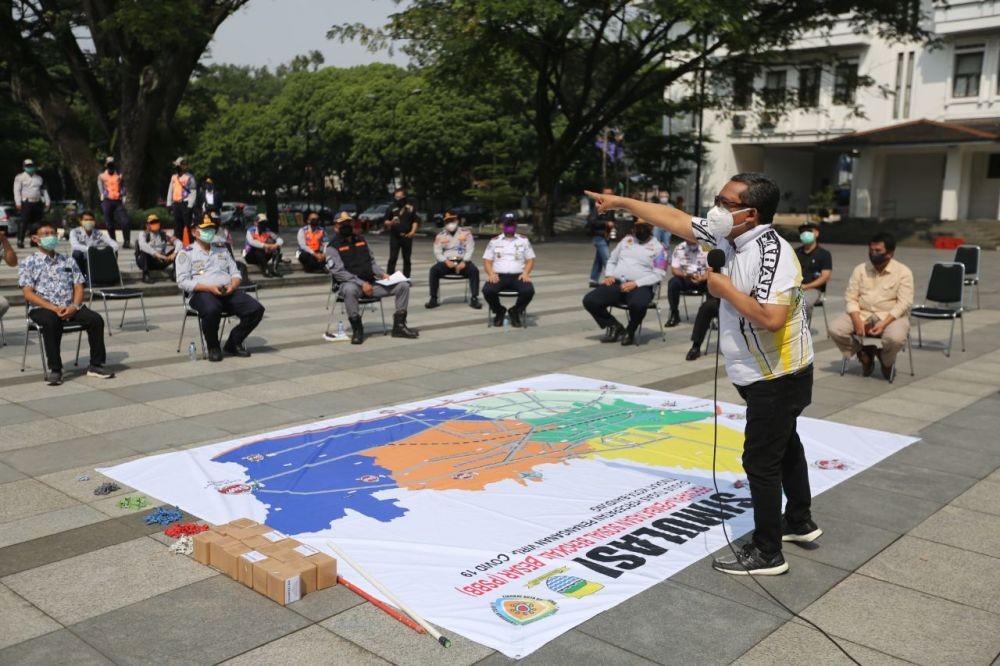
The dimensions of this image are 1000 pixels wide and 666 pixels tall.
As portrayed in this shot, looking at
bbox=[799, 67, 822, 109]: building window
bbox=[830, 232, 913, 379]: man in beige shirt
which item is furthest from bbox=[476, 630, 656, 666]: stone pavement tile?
bbox=[799, 67, 822, 109]: building window

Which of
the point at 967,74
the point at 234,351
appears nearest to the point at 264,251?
the point at 234,351

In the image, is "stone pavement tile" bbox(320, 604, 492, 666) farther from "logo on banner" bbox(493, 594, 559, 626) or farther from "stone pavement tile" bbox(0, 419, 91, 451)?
"stone pavement tile" bbox(0, 419, 91, 451)

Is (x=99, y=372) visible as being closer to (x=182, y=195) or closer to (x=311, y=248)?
(x=182, y=195)

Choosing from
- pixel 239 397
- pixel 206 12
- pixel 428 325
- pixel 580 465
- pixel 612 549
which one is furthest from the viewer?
pixel 206 12

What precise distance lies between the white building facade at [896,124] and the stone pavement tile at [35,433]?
3120 cm

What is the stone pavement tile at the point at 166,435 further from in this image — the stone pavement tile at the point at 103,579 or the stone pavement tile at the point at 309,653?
the stone pavement tile at the point at 309,653

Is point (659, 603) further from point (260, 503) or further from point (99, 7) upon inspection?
point (99, 7)

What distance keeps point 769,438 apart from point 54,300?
24.0 ft

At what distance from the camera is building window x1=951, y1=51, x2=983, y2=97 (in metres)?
40.1

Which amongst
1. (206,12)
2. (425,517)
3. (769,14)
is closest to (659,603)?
(425,517)

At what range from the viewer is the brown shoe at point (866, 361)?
376 inches

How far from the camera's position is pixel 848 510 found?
216 inches

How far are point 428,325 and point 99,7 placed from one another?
16131 mm

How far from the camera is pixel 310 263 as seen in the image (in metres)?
18.8
